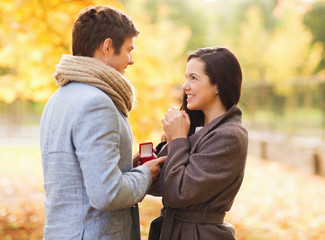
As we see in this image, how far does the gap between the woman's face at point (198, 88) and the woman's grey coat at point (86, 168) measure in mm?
471

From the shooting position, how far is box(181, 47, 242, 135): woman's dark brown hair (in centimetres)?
221

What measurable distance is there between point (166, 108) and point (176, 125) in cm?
434

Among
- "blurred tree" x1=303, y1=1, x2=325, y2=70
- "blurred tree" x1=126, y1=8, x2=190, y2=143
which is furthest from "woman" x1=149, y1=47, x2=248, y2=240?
"blurred tree" x1=303, y1=1, x2=325, y2=70

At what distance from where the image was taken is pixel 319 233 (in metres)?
6.00

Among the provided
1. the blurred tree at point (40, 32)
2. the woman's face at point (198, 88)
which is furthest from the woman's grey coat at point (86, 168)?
the blurred tree at point (40, 32)

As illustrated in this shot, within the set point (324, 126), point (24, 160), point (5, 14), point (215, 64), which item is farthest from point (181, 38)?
point (24, 160)

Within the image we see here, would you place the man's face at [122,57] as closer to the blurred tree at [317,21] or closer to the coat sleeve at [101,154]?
the coat sleeve at [101,154]

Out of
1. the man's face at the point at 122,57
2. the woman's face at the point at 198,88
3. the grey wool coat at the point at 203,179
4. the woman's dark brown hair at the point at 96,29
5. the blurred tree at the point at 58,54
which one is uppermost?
the blurred tree at the point at 58,54

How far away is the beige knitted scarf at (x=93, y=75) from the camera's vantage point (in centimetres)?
190

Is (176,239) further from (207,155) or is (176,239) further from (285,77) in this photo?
(285,77)

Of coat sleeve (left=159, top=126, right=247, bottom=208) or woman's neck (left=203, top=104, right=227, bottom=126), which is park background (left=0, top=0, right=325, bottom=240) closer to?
woman's neck (left=203, top=104, right=227, bottom=126)

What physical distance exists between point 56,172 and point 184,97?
95 centimetres

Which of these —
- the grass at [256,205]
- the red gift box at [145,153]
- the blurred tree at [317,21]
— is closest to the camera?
the red gift box at [145,153]

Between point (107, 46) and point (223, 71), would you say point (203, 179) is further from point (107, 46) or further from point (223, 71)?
point (107, 46)
